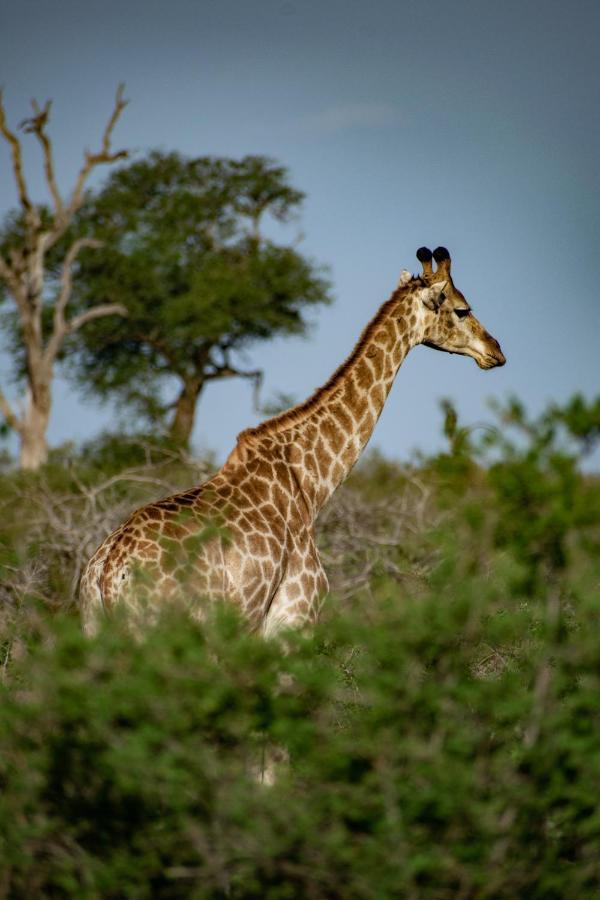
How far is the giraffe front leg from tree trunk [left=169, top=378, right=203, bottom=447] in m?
22.1

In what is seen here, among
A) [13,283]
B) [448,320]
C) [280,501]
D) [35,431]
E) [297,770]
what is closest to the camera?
[297,770]

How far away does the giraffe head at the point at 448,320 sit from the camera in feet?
25.0

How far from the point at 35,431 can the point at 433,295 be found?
64.4 ft

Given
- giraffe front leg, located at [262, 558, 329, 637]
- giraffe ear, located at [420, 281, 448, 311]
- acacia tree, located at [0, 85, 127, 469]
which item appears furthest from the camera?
acacia tree, located at [0, 85, 127, 469]

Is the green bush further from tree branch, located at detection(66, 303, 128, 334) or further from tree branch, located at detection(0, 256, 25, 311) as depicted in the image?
tree branch, located at detection(0, 256, 25, 311)

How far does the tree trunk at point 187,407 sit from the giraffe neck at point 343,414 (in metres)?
21.1

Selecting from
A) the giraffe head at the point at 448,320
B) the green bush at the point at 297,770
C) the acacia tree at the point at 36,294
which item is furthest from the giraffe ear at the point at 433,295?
the acacia tree at the point at 36,294

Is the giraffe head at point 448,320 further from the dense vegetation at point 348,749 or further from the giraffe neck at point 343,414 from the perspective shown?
the dense vegetation at point 348,749

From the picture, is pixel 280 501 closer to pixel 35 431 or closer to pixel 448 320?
pixel 448 320

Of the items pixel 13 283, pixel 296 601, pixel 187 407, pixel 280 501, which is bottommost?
pixel 296 601

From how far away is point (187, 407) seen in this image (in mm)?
30391

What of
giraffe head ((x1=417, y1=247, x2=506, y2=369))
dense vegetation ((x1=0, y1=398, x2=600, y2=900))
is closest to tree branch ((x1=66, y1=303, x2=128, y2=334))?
giraffe head ((x1=417, y1=247, x2=506, y2=369))

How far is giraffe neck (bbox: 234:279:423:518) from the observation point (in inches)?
276

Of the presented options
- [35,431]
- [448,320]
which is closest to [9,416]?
[35,431]
